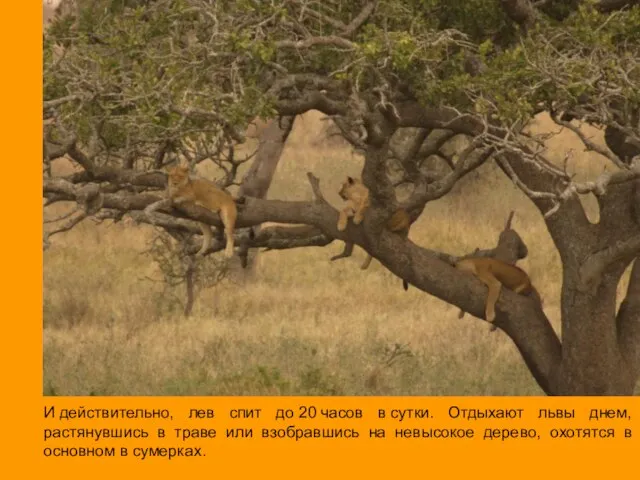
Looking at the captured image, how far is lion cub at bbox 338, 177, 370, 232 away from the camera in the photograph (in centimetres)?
1422

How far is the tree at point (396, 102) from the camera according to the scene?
12.6 metres

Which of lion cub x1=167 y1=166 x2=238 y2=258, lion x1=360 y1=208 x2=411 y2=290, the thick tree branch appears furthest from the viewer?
lion x1=360 y1=208 x2=411 y2=290

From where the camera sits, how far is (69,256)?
3061cm

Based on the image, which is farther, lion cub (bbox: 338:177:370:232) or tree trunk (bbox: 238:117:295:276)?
tree trunk (bbox: 238:117:295:276)

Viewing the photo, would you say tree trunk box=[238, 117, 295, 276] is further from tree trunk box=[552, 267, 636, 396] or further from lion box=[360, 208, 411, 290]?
tree trunk box=[552, 267, 636, 396]

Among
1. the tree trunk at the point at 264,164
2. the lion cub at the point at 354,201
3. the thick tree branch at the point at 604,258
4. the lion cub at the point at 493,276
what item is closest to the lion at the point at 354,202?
the lion cub at the point at 354,201

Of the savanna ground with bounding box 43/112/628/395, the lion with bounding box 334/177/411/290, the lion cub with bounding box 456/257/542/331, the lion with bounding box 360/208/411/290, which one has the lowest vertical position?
the savanna ground with bounding box 43/112/628/395

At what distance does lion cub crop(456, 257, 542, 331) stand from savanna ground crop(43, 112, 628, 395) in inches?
92.2

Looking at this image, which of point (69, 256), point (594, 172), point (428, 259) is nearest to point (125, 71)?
point (428, 259)

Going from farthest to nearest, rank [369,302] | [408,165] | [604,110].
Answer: [369,302] → [408,165] → [604,110]

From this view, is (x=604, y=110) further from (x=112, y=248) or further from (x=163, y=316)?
(x=112, y=248)

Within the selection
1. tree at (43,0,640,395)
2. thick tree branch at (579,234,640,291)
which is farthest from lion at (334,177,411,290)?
thick tree branch at (579,234,640,291)

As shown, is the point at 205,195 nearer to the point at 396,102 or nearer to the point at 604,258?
the point at 396,102

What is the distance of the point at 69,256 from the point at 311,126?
23522mm
